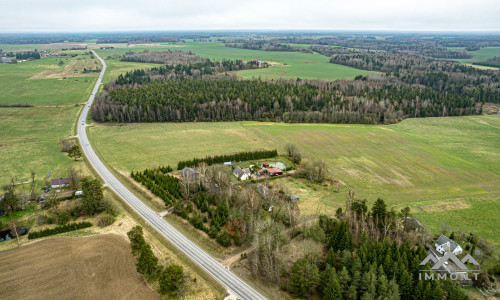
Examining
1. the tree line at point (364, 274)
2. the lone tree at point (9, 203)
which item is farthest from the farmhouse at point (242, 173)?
the lone tree at point (9, 203)

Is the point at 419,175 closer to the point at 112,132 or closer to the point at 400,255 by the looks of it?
the point at 400,255

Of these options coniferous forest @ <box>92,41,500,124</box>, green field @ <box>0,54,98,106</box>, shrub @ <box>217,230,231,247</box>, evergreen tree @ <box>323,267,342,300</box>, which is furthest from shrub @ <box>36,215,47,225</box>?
green field @ <box>0,54,98,106</box>

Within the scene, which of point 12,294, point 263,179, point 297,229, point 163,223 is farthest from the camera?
point 263,179

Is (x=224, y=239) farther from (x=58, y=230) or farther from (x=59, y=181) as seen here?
(x=59, y=181)

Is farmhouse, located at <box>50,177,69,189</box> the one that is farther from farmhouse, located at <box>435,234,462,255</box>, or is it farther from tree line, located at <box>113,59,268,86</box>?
tree line, located at <box>113,59,268,86</box>

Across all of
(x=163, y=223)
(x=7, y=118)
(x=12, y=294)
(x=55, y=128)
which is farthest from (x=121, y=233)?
(x=7, y=118)

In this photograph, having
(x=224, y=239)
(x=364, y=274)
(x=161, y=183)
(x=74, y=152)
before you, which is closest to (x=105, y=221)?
(x=161, y=183)

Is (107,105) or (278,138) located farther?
(107,105)
